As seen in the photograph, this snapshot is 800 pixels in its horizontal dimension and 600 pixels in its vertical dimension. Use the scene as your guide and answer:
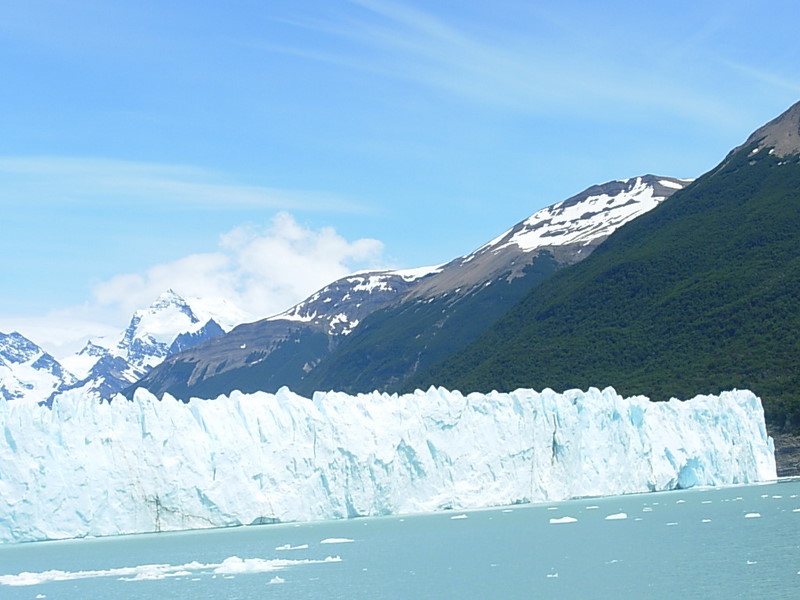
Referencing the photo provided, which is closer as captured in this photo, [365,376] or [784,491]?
[784,491]

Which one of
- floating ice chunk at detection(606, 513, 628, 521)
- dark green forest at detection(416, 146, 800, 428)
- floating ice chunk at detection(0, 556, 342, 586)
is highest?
dark green forest at detection(416, 146, 800, 428)

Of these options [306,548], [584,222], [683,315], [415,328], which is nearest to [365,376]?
[415,328]

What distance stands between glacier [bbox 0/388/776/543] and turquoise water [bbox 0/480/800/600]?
125 cm

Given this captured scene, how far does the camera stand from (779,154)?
352ft

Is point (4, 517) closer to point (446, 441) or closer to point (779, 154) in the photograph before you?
point (446, 441)

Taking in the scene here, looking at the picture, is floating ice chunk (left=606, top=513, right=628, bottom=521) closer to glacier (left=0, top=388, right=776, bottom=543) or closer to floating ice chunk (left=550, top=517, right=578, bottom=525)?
floating ice chunk (left=550, top=517, right=578, bottom=525)

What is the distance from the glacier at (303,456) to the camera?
136 ft

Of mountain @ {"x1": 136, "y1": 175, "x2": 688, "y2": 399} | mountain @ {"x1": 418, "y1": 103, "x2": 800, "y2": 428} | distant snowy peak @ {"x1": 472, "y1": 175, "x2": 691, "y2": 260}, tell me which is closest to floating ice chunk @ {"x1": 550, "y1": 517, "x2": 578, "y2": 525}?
mountain @ {"x1": 418, "y1": 103, "x2": 800, "y2": 428}

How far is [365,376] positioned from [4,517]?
336ft

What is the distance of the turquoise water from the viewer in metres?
25.3

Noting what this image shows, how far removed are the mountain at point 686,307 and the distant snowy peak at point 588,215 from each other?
4533cm

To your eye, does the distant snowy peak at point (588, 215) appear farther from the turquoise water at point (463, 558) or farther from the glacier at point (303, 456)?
the turquoise water at point (463, 558)

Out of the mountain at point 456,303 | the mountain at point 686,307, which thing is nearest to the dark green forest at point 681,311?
the mountain at point 686,307

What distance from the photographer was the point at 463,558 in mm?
30906
